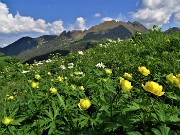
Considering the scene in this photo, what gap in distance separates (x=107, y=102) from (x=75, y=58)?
9.35 meters

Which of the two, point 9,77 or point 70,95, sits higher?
point 9,77

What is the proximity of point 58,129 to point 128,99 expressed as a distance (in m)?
1.04

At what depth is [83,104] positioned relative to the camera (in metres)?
3.37

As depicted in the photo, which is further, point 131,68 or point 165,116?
point 131,68

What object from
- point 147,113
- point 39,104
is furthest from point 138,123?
point 39,104

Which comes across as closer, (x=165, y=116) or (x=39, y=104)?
(x=165, y=116)

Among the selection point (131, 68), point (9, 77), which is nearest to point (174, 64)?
point (131, 68)

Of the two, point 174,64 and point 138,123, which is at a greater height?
point 174,64

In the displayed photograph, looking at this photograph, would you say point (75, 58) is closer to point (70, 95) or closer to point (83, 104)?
point (70, 95)

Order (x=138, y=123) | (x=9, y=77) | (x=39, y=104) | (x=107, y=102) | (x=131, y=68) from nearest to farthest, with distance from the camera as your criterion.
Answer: (x=138, y=123)
(x=107, y=102)
(x=39, y=104)
(x=131, y=68)
(x=9, y=77)

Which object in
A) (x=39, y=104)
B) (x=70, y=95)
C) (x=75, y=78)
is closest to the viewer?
(x=39, y=104)

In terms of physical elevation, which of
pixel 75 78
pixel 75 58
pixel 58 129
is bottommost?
pixel 58 129

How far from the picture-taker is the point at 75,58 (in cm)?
1339

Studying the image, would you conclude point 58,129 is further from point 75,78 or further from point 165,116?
point 75,78
